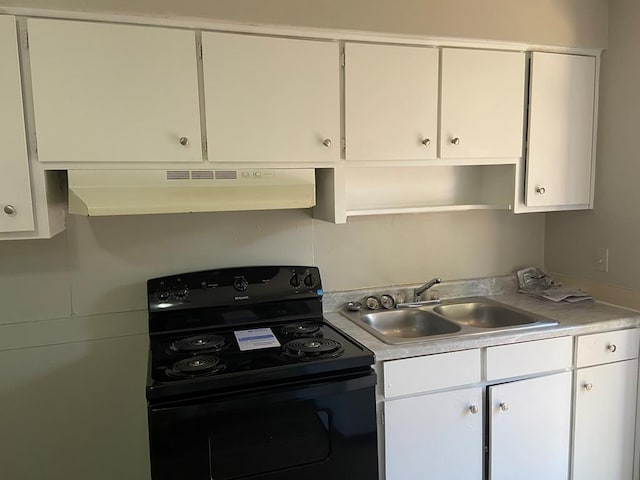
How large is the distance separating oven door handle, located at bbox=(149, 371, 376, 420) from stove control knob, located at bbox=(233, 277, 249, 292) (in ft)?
2.03

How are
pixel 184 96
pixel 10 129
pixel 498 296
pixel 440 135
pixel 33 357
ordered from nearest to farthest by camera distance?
pixel 10 129, pixel 184 96, pixel 33 357, pixel 440 135, pixel 498 296

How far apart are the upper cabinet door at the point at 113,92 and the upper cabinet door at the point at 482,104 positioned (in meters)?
1.05

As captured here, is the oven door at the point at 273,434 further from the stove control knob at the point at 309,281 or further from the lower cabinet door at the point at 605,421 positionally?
the lower cabinet door at the point at 605,421

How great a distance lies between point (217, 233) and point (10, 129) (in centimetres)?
86

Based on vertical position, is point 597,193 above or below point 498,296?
above

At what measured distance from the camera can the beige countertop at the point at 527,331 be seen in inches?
75.3

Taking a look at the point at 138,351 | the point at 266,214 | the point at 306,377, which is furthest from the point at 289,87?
the point at 138,351

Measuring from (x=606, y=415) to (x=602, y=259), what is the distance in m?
0.73

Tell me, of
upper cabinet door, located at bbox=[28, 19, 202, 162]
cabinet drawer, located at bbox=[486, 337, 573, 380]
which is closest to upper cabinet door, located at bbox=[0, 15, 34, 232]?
upper cabinet door, located at bbox=[28, 19, 202, 162]

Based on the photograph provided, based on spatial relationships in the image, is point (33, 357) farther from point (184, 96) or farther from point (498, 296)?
point (498, 296)

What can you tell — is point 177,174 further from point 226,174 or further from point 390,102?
point 390,102

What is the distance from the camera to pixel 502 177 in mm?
2449

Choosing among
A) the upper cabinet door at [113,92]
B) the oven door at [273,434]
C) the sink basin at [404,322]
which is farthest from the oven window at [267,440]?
the upper cabinet door at [113,92]

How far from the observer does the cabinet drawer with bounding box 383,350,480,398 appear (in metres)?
1.88
